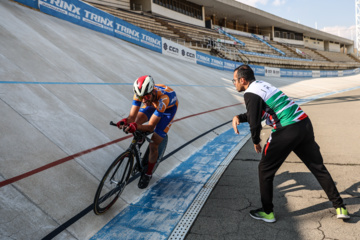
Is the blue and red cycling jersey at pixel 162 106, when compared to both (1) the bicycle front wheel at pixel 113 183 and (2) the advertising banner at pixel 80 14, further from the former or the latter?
(2) the advertising banner at pixel 80 14

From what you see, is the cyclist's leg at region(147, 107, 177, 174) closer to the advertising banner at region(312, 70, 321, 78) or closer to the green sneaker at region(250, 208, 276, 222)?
the green sneaker at region(250, 208, 276, 222)

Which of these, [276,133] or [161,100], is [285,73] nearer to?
[161,100]

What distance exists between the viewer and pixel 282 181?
3.68m

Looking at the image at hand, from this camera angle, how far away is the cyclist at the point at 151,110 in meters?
3.08

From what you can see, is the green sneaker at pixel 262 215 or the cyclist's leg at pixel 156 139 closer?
the green sneaker at pixel 262 215

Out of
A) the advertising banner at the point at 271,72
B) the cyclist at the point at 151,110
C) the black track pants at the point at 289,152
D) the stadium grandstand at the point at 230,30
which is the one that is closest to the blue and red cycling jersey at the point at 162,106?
the cyclist at the point at 151,110

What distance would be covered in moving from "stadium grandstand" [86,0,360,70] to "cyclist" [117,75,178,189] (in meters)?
20.3

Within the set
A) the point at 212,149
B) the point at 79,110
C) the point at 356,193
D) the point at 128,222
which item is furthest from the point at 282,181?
the point at 79,110

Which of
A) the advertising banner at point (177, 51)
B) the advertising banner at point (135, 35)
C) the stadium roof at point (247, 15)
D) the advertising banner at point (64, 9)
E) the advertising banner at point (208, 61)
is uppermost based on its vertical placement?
the stadium roof at point (247, 15)

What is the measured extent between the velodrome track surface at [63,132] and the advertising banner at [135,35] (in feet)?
15.2

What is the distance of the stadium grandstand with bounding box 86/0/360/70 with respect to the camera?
2514cm

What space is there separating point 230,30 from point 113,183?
42914mm

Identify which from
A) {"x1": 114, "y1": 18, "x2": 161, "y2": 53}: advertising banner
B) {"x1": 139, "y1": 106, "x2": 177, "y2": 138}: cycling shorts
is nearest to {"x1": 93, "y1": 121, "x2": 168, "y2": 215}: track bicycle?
{"x1": 139, "y1": 106, "x2": 177, "y2": 138}: cycling shorts

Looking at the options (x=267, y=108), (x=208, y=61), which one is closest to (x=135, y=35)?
(x=208, y=61)
